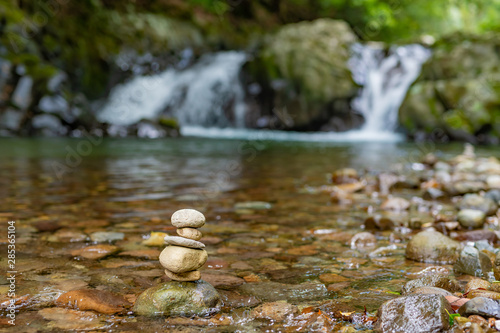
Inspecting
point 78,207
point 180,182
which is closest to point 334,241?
point 78,207

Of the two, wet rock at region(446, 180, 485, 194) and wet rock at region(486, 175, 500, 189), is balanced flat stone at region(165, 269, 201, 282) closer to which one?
wet rock at region(446, 180, 485, 194)

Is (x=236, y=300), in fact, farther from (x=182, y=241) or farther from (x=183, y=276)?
(x=182, y=241)

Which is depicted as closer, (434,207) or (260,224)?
(260,224)

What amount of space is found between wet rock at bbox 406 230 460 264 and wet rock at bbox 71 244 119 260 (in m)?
2.04

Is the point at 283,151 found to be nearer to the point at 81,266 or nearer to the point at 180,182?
the point at 180,182

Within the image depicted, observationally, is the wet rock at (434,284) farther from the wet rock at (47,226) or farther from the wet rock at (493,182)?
the wet rock at (493,182)

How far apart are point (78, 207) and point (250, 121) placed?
48.6 feet

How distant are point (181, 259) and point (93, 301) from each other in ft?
1.55

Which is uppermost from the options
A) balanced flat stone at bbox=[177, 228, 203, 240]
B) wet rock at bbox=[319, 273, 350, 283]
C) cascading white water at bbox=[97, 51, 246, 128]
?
Answer: cascading white water at bbox=[97, 51, 246, 128]

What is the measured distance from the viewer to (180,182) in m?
6.09

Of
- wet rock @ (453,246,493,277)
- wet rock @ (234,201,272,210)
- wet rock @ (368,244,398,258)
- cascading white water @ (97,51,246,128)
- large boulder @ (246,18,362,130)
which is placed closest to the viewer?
wet rock @ (453,246,493,277)

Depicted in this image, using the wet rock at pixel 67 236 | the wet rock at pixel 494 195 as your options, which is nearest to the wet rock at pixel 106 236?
the wet rock at pixel 67 236

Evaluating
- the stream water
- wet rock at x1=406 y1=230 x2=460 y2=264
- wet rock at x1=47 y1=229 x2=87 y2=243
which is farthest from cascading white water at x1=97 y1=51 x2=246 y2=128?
wet rock at x1=406 y1=230 x2=460 y2=264

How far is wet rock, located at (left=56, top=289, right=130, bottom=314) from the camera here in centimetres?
198
